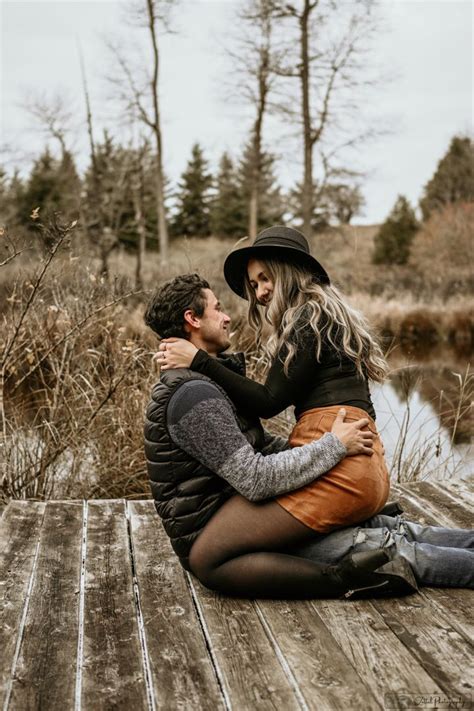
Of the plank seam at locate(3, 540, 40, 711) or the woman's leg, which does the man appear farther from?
the plank seam at locate(3, 540, 40, 711)

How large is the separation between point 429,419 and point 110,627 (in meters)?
3.91

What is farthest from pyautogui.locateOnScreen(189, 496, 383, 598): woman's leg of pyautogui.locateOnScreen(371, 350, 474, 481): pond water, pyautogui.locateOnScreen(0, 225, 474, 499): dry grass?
pyautogui.locateOnScreen(371, 350, 474, 481): pond water

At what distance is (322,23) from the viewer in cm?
1900

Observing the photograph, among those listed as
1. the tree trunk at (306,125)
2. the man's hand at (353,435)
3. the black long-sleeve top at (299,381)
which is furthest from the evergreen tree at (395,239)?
the man's hand at (353,435)

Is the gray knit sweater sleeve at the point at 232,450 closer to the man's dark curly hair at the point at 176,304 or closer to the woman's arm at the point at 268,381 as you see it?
the woman's arm at the point at 268,381

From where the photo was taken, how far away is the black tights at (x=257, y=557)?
2703 mm

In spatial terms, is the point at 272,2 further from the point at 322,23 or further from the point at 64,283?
the point at 64,283

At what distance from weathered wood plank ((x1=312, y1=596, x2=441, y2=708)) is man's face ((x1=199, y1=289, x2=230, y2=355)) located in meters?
1.03

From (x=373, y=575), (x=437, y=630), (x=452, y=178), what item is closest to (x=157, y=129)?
(x=373, y=575)

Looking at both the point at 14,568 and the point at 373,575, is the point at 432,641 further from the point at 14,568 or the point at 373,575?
the point at 14,568

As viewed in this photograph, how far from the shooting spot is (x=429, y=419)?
5.93 meters

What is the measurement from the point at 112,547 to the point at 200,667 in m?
1.17

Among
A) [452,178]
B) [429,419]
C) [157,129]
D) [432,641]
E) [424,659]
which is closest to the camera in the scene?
[424,659]

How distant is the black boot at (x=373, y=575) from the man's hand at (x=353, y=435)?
0.36 metres
